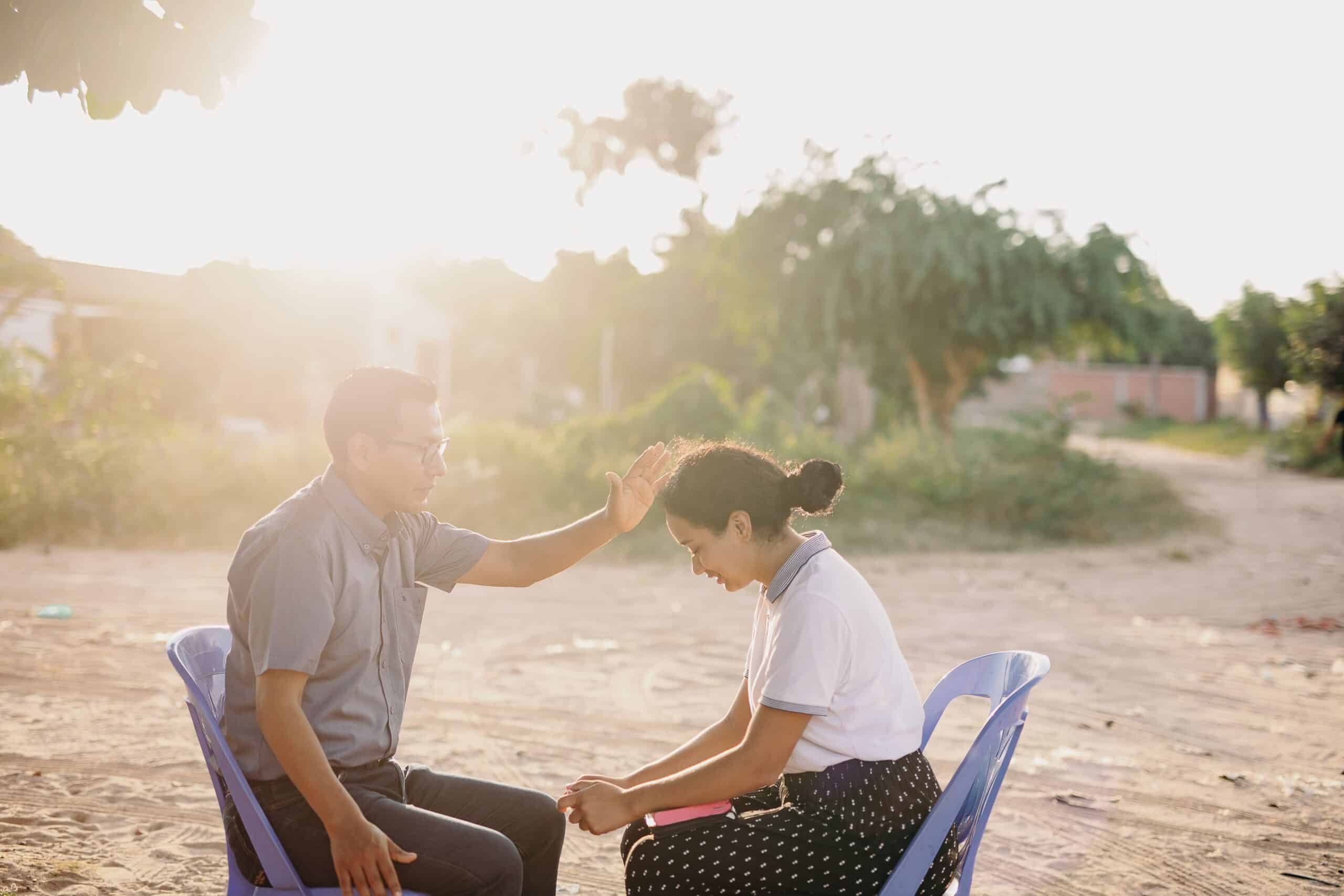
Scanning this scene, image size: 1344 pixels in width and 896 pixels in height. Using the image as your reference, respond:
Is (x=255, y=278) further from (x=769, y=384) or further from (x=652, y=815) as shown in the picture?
(x=652, y=815)

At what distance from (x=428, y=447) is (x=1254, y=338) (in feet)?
104

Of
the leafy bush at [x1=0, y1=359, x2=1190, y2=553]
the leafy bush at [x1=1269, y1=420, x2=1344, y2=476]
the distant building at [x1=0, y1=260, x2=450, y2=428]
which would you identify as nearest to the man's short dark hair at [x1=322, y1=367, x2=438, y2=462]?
the leafy bush at [x1=0, y1=359, x2=1190, y2=553]

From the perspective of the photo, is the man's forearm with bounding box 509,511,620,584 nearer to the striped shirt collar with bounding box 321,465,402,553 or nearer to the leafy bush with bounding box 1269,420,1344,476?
the striped shirt collar with bounding box 321,465,402,553

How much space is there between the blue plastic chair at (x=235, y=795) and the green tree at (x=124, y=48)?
6.23 feet

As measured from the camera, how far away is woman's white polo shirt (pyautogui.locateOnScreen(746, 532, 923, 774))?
2.44m

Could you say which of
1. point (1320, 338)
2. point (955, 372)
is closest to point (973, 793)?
point (955, 372)

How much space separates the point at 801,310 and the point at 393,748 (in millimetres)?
18194

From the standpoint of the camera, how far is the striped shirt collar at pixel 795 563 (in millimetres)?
2621

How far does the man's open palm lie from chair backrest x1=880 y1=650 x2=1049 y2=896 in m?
1.04

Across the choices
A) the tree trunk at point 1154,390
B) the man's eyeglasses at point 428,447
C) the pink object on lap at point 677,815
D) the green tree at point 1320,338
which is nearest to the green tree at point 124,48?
the man's eyeglasses at point 428,447

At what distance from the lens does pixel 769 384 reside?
38250 mm

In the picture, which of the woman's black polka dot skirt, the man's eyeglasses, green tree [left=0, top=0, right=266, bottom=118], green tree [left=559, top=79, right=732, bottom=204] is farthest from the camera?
green tree [left=559, top=79, right=732, bottom=204]

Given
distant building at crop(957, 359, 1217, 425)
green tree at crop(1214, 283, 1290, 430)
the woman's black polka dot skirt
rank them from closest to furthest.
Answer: the woman's black polka dot skirt → green tree at crop(1214, 283, 1290, 430) → distant building at crop(957, 359, 1217, 425)

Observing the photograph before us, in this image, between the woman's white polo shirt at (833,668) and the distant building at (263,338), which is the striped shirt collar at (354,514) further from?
the distant building at (263,338)
